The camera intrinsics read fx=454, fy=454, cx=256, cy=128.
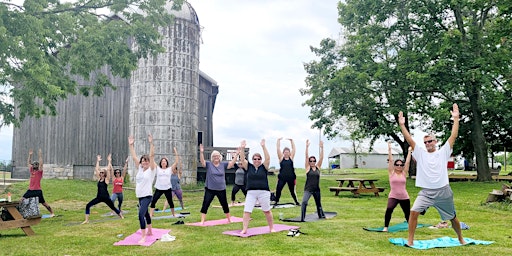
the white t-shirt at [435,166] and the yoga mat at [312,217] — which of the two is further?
the yoga mat at [312,217]

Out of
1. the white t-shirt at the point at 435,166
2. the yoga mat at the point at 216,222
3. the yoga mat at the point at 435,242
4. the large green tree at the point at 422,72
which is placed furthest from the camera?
the large green tree at the point at 422,72

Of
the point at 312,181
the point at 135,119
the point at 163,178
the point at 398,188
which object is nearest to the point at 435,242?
the point at 398,188

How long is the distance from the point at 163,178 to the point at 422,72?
19.9m

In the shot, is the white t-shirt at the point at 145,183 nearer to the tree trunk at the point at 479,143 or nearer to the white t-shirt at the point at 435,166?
the white t-shirt at the point at 435,166

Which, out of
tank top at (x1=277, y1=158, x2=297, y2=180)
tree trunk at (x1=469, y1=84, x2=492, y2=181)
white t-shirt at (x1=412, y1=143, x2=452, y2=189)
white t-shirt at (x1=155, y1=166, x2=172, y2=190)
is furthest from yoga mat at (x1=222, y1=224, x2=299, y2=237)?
tree trunk at (x1=469, y1=84, x2=492, y2=181)

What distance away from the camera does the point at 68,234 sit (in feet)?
35.4

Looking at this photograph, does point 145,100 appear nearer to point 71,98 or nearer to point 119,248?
point 71,98

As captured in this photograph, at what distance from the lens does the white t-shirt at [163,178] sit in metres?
12.7

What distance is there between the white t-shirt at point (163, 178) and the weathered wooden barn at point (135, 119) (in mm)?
13821

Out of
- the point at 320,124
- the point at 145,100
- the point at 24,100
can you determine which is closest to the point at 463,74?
the point at 320,124

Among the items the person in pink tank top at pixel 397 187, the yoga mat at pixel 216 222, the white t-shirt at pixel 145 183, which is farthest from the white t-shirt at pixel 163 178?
the person in pink tank top at pixel 397 187

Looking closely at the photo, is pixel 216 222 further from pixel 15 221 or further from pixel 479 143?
pixel 479 143

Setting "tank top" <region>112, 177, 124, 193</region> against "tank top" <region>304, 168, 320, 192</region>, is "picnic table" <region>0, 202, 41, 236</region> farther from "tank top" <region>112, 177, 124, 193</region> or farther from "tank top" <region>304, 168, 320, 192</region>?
"tank top" <region>304, 168, 320, 192</region>

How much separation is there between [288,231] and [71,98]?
22.9 m
